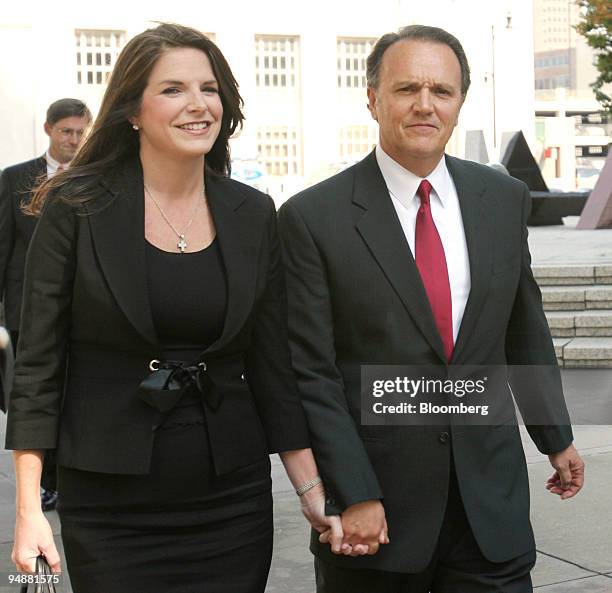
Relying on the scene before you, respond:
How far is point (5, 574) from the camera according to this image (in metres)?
4.93

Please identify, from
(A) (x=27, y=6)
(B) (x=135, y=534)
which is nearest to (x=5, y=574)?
(B) (x=135, y=534)

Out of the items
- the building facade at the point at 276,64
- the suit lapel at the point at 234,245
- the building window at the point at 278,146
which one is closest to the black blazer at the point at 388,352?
the suit lapel at the point at 234,245

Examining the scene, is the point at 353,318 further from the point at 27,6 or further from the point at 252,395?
the point at 27,6

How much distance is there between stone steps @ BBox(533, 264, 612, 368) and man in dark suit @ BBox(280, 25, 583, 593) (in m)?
6.51

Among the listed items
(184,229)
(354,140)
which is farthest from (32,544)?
(354,140)

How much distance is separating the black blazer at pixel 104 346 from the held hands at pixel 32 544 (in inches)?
6.1

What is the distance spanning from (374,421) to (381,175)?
2.01ft

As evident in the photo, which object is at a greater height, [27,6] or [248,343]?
[27,6]

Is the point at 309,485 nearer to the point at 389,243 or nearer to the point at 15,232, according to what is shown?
the point at 389,243

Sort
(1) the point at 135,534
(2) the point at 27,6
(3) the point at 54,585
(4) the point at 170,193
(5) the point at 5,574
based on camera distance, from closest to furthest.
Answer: (3) the point at 54,585
(1) the point at 135,534
(4) the point at 170,193
(5) the point at 5,574
(2) the point at 27,6

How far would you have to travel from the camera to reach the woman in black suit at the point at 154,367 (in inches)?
105

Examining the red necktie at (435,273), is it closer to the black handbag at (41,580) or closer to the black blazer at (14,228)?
the black handbag at (41,580)

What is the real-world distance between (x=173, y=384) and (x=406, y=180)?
79 centimetres

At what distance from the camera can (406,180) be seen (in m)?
2.97
